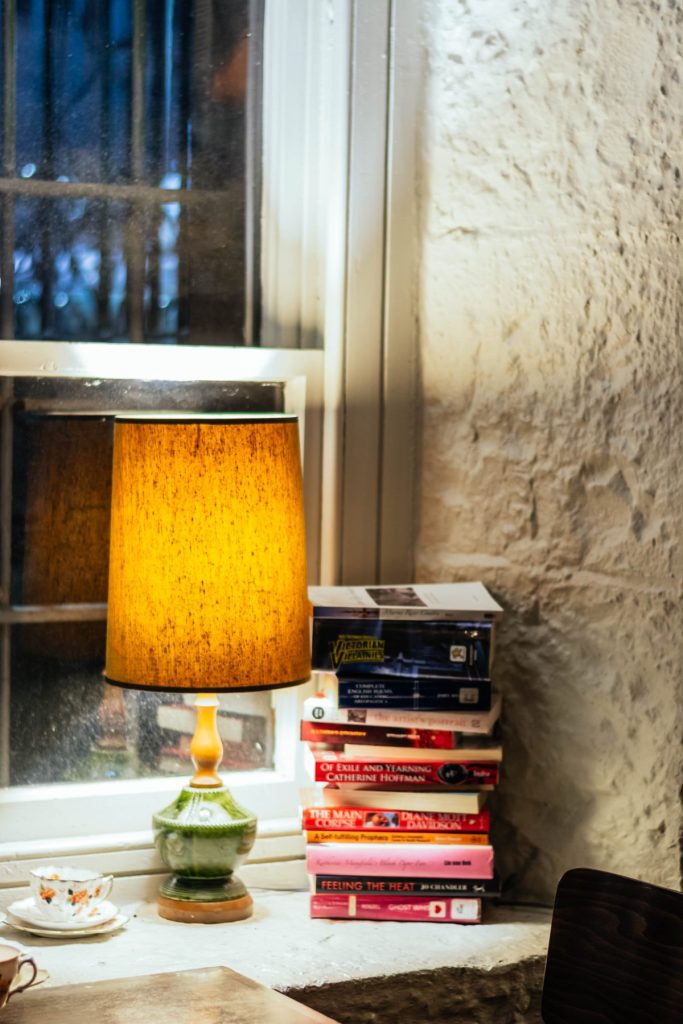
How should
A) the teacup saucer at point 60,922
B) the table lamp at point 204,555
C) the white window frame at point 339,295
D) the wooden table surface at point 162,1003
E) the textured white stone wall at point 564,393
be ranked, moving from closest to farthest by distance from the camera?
the wooden table surface at point 162,1003 → the table lamp at point 204,555 → the teacup saucer at point 60,922 → the textured white stone wall at point 564,393 → the white window frame at point 339,295

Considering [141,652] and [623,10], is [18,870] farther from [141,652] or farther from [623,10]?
[623,10]

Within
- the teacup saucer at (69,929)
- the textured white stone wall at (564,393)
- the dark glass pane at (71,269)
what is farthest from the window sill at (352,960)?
the dark glass pane at (71,269)

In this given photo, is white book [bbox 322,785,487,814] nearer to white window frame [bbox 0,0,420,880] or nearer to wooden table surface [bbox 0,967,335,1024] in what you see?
white window frame [bbox 0,0,420,880]

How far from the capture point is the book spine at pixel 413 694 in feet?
7.08

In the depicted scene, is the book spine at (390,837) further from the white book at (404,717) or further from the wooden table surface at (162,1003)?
the wooden table surface at (162,1003)

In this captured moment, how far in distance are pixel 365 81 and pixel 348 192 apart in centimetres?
19

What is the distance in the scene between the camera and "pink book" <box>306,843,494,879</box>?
2.15 m

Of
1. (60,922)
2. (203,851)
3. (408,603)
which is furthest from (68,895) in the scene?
(408,603)

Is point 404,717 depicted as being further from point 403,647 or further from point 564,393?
point 564,393

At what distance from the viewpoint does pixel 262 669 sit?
6.43ft

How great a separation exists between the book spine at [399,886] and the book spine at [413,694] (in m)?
0.27

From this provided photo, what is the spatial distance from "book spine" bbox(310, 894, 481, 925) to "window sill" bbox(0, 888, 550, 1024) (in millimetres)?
16

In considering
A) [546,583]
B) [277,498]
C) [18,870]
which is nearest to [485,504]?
[546,583]

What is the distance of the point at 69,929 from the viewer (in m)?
2.02
